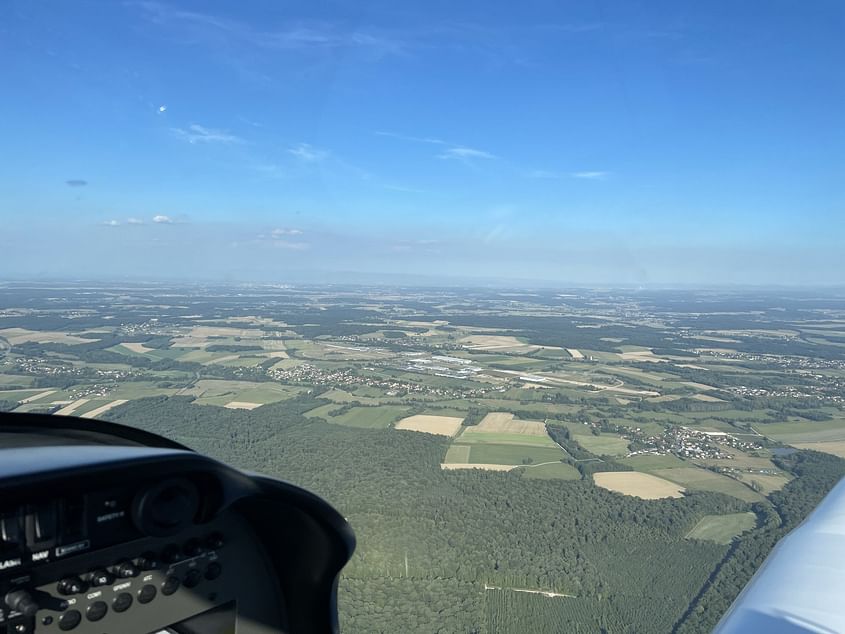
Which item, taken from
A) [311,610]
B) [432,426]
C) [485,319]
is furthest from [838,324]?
[311,610]

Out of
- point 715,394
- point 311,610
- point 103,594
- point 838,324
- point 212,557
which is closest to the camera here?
point 103,594

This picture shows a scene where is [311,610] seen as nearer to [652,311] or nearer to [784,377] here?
[784,377]

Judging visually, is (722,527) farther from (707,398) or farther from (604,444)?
(707,398)

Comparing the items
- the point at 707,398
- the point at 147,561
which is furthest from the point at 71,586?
the point at 707,398

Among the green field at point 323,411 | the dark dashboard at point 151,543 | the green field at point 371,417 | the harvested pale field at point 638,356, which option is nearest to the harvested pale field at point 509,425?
the green field at point 371,417

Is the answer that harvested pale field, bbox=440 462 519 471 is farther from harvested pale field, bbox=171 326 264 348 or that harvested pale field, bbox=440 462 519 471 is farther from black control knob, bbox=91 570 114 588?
harvested pale field, bbox=171 326 264 348

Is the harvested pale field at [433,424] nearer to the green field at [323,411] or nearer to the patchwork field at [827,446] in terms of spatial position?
the green field at [323,411]

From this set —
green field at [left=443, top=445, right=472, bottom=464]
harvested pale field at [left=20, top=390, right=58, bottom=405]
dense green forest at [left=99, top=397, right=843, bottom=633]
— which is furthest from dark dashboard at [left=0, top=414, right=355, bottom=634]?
harvested pale field at [left=20, top=390, right=58, bottom=405]
